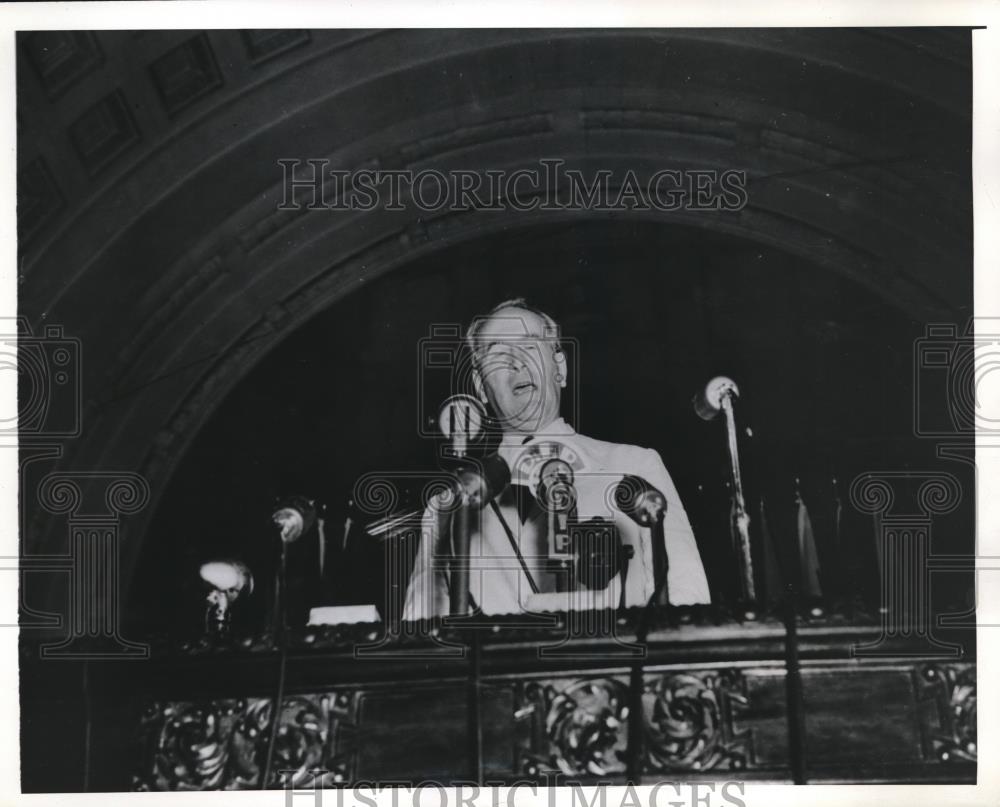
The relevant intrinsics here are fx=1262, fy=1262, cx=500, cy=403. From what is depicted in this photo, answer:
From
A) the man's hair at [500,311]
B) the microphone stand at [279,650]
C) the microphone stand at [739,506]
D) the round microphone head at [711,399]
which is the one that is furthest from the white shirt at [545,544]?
the microphone stand at [279,650]

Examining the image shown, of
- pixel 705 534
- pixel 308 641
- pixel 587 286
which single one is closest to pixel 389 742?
pixel 308 641

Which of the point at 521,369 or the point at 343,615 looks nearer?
the point at 343,615

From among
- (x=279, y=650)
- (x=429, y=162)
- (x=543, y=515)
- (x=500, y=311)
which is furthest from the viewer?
(x=429, y=162)

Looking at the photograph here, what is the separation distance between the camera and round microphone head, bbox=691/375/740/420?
702 centimetres

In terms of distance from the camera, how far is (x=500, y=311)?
710 cm

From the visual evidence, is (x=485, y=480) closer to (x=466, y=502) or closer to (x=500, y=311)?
(x=466, y=502)

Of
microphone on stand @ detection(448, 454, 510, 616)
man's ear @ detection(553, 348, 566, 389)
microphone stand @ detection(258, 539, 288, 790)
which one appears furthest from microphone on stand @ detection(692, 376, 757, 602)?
microphone stand @ detection(258, 539, 288, 790)

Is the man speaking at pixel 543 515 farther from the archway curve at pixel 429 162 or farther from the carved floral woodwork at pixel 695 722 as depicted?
the archway curve at pixel 429 162

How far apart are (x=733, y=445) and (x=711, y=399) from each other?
0.93 ft

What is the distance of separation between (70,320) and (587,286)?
2931 millimetres

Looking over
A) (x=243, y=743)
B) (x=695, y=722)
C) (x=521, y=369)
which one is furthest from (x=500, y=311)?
(x=243, y=743)

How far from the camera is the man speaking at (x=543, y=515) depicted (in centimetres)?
688

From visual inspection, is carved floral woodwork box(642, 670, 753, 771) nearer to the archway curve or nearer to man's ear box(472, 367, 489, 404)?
man's ear box(472, 367, 489, 404)

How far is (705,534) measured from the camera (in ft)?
22.7
